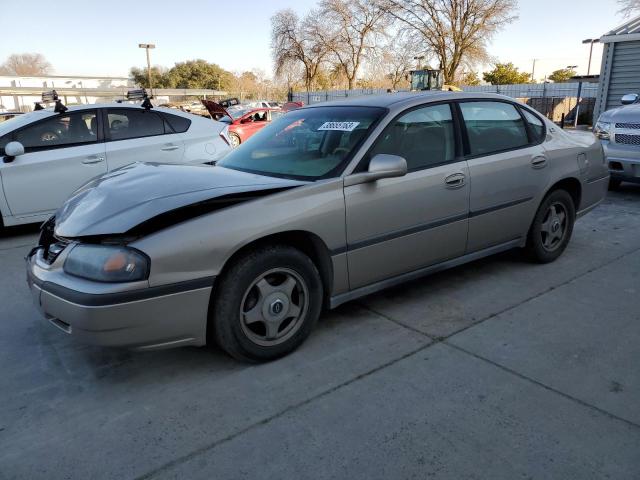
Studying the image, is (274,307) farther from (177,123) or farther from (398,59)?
(398,59)

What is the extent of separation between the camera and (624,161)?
7148 millimetres

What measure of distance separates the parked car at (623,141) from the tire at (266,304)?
612 centimetres

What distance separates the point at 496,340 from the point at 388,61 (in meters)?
43.7

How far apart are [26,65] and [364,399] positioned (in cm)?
10807

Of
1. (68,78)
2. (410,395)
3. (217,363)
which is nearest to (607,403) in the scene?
(410,395)

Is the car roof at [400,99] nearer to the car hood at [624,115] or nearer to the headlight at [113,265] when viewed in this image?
the headlight at [113,265]

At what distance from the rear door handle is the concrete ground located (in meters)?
1.11

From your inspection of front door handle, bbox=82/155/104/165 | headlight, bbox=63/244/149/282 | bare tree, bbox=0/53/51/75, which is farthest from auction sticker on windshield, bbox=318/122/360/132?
bare tree, bbox=0/53/51/75

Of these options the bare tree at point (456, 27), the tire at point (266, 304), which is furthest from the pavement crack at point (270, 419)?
the bare tree at point (456, 27)

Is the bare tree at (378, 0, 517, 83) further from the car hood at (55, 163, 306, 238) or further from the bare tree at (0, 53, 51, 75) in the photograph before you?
the bare tree at (0, 53, 51, 75)

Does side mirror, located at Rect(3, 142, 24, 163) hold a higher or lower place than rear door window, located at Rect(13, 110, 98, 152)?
lower

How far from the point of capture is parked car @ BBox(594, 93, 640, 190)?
7043 millimetres

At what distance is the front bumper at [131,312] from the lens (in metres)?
2.41

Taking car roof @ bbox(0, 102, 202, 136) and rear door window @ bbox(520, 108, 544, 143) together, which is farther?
car roof @ bbox(0, 102, 202, 136)
